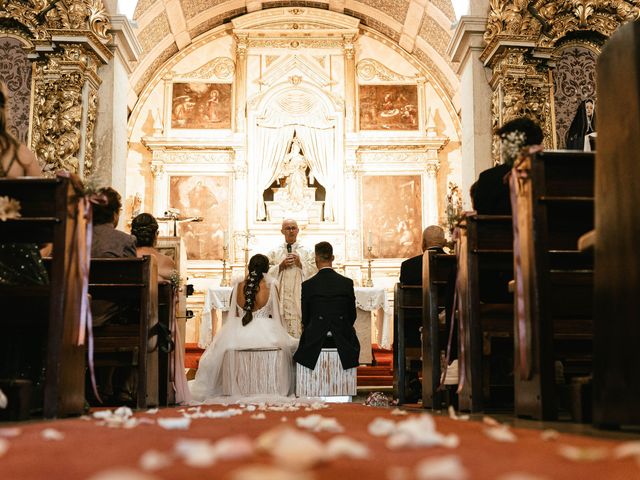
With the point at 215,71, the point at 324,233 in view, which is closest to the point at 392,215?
the point at 324,233

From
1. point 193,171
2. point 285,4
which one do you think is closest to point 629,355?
point 193,171

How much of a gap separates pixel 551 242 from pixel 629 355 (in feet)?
5.30

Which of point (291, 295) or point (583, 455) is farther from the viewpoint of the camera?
point (291, 295)

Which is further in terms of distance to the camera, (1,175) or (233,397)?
(233,397)

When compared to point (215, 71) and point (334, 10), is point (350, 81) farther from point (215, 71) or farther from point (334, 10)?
point (215, 71)

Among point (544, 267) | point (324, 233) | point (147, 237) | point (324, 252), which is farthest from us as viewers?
point (324, 233)

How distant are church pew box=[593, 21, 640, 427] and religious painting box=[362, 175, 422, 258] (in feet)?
41.5

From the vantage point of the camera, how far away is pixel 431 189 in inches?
616

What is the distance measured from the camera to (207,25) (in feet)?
53.8

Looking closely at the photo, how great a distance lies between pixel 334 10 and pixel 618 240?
14869 millimetres

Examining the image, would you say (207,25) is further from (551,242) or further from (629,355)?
(629,355)

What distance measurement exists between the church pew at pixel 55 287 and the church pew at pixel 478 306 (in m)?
2.14

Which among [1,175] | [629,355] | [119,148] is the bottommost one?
[629,355]

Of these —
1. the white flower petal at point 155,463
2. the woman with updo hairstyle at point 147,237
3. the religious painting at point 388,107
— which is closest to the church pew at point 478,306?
the white flower petal at point 155,463
